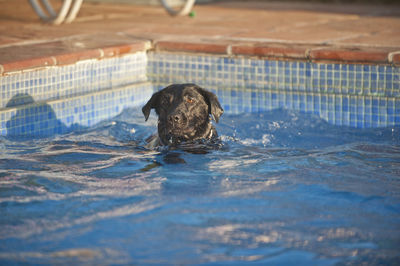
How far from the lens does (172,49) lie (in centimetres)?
718

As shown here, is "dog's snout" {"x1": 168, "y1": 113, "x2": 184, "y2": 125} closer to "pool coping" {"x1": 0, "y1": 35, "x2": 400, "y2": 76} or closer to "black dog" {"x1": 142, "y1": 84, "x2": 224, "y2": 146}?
"black dog" {"x1": 142, "y1": 84, "x2": 224, "y2": 146}

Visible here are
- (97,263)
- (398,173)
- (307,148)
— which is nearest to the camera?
(97,263)

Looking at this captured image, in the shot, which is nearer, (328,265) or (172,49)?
(328,265)

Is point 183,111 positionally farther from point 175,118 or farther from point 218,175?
point 218,175

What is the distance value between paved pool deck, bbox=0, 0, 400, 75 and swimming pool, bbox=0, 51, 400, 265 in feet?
0.52

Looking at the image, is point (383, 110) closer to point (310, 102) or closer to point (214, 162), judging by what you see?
point (310, 102)

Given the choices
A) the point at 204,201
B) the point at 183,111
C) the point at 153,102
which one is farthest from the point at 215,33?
the point at 204,201

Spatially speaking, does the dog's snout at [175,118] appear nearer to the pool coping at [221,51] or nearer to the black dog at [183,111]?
the black dog at [183,111]

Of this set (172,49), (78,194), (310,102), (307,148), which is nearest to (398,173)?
(307,148)

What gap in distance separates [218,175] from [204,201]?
0.61 metres

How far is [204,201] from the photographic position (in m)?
4.33

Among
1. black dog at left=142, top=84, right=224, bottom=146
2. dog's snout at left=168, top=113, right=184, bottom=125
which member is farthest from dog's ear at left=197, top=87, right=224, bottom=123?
dog's snout at left=168, top=113, right=184, bottom=125

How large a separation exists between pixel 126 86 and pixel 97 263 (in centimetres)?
403

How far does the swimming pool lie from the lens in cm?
366
